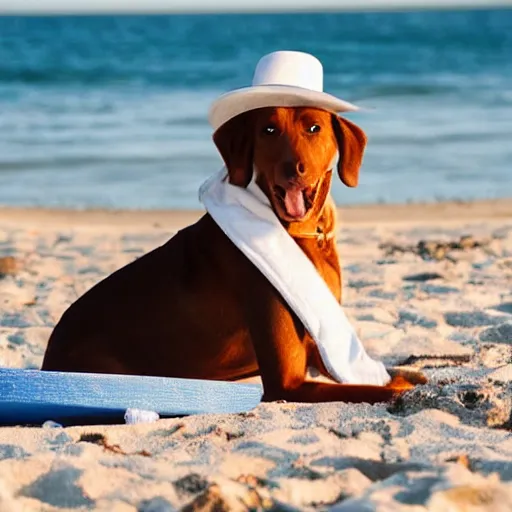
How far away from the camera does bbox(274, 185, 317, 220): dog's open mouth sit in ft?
12.9

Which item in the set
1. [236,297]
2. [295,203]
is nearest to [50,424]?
[236,297]

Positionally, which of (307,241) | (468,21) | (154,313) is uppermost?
(468,21)

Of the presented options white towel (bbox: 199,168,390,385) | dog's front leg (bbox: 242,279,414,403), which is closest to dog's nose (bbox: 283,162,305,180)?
white towel (bbox: 199,168,390,385)

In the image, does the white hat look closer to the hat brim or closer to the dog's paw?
the hat brim

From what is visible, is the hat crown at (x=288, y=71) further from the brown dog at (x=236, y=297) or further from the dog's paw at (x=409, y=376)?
the dog's paw at (x=409, y=376)

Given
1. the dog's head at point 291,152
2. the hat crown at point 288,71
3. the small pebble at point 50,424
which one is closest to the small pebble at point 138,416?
the small pebble at point 50,424

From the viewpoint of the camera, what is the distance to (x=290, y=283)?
157 inches

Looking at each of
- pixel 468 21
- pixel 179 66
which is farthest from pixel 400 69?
pixel 468 21

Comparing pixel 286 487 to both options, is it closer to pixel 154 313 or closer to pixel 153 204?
pixel 154 313

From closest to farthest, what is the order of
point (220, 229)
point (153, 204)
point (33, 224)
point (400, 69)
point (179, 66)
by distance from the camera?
1. point (220, 229)
2. point (33, 224)
3. point (153, 204)
4. point (400, 69)
5. point (179, 66)

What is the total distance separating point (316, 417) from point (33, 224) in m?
5.68

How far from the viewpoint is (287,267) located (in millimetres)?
3996

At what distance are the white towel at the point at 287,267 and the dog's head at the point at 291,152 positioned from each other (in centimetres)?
5

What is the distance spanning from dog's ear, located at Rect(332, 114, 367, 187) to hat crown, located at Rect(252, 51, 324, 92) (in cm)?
16
